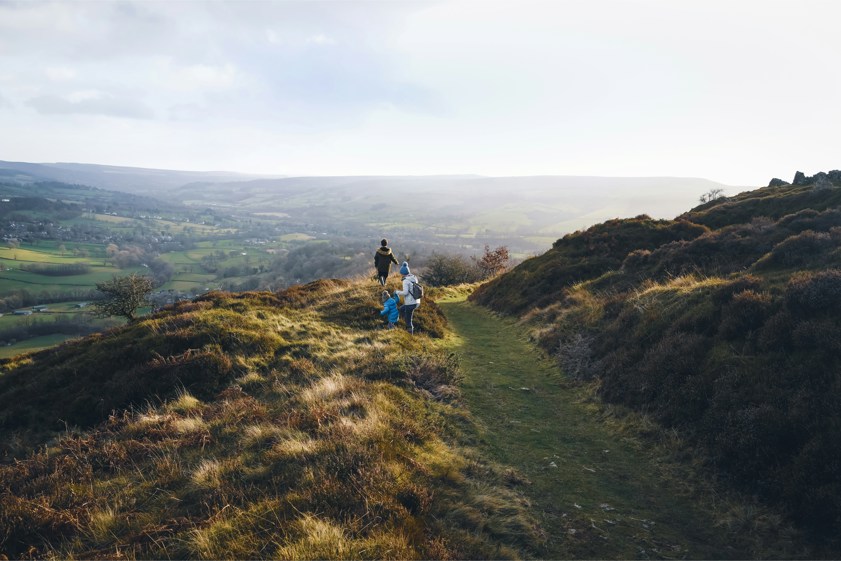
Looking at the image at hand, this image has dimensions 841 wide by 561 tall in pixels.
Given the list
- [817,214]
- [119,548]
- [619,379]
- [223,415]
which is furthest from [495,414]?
[817,214]

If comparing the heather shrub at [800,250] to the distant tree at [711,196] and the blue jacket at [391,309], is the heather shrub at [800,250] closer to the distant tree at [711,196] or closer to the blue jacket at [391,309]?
the blue jacket at [391,309]

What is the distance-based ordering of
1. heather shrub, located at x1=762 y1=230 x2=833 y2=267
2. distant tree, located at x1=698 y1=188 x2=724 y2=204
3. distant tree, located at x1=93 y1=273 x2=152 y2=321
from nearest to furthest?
heather shrub, located at x1=762 y1=230 x2=833 y2=267
distant tree, located at x1=93 y1=273 x2=152 y2=321
distant tree, located at x1=698 y1=188 x2=724 y2=204

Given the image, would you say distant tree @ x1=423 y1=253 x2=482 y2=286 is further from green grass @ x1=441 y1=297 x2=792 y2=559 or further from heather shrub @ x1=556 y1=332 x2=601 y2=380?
green grass @ x1=441 y1=297 x2=792 y2=559

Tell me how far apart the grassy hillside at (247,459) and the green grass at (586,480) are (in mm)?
674

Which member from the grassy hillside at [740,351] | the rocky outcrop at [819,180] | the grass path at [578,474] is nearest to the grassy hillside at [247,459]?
the grass path at [578,474]

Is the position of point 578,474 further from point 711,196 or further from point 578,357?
point 711,196

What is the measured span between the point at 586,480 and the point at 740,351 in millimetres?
4521

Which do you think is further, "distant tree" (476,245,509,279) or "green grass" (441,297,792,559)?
"distant tree" (476,245,509,279)

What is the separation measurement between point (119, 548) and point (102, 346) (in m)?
11.7

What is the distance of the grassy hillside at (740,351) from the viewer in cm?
611

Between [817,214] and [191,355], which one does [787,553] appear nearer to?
[191,355]

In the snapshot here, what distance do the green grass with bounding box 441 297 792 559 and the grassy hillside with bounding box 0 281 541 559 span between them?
674 millimetres

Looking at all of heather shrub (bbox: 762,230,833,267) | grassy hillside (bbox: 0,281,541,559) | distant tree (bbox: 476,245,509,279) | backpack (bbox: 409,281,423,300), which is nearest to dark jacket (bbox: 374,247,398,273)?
backpack (bbox: 409,281,423,300)

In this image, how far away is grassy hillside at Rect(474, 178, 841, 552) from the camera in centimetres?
611
